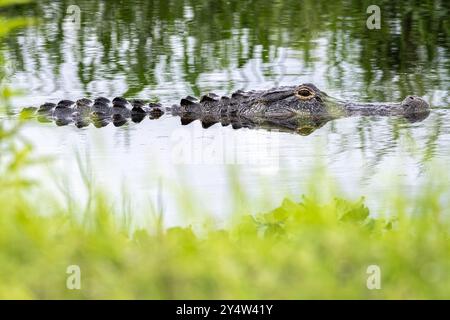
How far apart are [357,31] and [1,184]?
1095 cm

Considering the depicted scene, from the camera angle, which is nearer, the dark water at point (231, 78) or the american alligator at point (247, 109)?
the dark water at point (231, 78)

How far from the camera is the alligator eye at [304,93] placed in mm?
12812

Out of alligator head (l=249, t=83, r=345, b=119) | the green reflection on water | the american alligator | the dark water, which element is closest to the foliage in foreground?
the dark water

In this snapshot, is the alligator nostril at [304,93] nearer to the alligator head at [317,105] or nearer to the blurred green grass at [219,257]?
the alligator head at [317,105]

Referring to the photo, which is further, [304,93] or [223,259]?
[304,93]

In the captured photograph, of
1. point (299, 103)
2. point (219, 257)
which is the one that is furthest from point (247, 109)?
point (219, 257)

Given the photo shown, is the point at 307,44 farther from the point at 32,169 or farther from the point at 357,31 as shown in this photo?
the point at 32,169

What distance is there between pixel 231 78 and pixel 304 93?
1.55m

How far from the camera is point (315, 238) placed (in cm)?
538

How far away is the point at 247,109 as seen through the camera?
42.7 ft

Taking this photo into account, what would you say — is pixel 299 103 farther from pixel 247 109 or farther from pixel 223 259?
pixel 223 259

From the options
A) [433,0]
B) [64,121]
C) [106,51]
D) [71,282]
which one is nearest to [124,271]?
[71,282]

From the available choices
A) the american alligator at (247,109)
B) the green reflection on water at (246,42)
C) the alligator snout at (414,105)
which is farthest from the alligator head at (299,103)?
the alligator snout at (414,105)

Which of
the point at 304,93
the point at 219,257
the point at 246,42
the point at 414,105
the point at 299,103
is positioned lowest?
the point at 246,42
